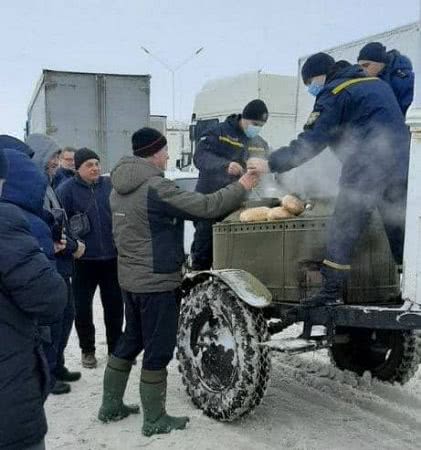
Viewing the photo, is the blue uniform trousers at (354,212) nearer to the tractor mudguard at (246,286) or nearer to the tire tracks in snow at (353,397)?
the tractor mudguard at (246,286)

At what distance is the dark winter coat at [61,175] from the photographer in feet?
19.2

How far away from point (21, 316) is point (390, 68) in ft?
10.2

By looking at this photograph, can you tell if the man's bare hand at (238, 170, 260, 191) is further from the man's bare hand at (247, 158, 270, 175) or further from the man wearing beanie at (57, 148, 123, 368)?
the man wearing beanie at (57, 148, 123, 368)

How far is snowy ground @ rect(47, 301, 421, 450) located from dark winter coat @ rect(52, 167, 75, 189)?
1.74 m

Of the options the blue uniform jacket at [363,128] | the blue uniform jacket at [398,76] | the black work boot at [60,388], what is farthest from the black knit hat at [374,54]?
the black work boot at [60,388]

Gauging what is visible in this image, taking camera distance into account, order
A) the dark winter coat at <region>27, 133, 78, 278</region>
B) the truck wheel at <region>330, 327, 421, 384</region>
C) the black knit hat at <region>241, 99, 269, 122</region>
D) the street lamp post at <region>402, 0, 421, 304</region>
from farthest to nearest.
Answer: the black knit hat at <region>241, 99, 269, 122</region> → the truck wheel at <region>330, 327, 421, 384</region> → the dark winter coat at <region>27, 133, 78, 278</region> → the street lamp post at <region>402, 0, 421, 304</region>

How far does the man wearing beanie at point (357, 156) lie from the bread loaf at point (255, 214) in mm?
576

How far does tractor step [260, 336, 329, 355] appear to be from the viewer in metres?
3.67

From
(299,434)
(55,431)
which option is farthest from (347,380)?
(55,431)

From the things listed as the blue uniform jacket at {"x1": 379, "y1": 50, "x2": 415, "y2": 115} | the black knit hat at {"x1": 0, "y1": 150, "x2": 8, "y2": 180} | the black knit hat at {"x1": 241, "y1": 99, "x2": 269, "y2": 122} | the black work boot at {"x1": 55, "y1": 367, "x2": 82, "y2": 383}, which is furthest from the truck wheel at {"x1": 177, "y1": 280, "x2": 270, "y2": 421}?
the black knit hat at {"x1": 0, "y1": 150, "x2": 8, "y2": 180}

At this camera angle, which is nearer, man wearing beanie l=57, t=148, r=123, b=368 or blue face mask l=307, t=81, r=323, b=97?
blue face mask l=307, t=81, r=323, b=97

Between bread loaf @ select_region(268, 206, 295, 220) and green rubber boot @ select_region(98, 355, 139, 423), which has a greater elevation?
bread loaf @ select_region(268, 206, 295, 220)

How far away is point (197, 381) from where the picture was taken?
4.25m

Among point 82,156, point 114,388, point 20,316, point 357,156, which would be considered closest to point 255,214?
point 357,156
